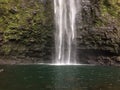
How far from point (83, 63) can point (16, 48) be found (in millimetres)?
16002

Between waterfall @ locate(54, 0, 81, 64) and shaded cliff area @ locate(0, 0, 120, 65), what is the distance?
1.44m

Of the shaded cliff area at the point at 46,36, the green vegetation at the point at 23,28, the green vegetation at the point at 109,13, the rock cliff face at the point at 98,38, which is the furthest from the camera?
the green vegetation at the point at 109,13

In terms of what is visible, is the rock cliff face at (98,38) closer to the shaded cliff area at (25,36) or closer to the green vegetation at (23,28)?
the shaded cliff area at (25,36)

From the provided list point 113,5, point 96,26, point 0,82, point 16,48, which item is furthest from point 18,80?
point 113,5

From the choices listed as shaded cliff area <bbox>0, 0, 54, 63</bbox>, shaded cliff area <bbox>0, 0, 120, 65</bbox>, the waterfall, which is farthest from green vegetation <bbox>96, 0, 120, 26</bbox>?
shaded cliff area <bbox>0, 0, 54, 63</bbox>

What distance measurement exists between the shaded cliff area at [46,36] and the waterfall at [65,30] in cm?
144

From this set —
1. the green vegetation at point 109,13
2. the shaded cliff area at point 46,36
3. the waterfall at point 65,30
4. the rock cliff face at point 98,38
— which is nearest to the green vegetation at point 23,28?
the shaded cliff area at point 46,36

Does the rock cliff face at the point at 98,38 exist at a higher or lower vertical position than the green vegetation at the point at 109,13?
lower

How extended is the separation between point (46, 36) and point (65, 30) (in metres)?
5.84

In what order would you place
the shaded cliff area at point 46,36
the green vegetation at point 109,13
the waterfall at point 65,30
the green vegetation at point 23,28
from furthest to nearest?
the green vegetation at point 109,13 → the waterfall at point 65,30 → the green vegetation at point 23,28 → the shaded cliff area at point 46,36

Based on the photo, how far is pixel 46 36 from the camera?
2554 inches

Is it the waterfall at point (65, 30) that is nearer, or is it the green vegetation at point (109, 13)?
the waterfall at point (65, 30)

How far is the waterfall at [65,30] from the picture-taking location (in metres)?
66.2

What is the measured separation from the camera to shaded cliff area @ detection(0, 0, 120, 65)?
6419 cm
